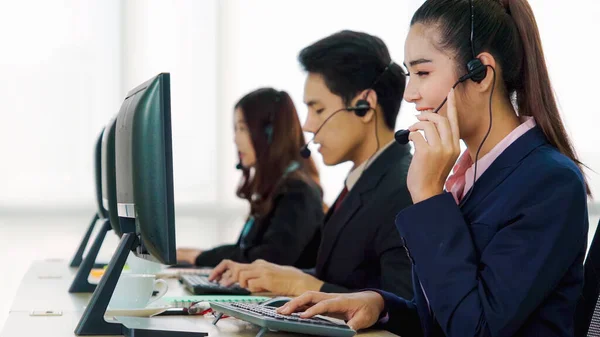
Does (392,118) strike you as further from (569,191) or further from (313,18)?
(313,18)

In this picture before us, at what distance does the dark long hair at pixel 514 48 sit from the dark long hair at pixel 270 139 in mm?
1620

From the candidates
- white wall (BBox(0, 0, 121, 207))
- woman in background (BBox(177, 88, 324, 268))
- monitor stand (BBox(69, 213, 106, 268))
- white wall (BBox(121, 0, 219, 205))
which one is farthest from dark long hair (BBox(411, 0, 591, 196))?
white wall (BBox(0, 0, 121, 207))

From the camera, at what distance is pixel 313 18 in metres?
5.49

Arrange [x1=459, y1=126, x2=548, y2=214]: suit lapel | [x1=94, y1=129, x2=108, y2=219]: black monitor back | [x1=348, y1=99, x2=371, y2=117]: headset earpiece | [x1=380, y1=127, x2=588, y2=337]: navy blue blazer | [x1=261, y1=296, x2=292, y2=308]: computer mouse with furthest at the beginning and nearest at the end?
[x1=94, y1=129, x2=108, y2=219]: black monitor back
[x1=348, y1=99, x2=371, y2=117]: headset earpiece
[x1=261, y1=296, x2=292, y2=308]: computer mouse
[x1=459, y1=126, x2=548, y2=214]: suit lapel
[x1=380, y1=127, x2=588, y2=337]: navy blue blazer

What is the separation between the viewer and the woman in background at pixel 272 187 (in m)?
2.81

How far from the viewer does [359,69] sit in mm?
2209

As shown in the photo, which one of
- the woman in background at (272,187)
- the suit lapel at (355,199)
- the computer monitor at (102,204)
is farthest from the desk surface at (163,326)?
the woman in background at (272,187)

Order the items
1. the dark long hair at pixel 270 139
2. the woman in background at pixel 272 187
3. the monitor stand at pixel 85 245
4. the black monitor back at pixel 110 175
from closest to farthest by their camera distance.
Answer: the black monitor back at pixel 110 175, the monitor stand at pixel 85 245, the woman in background at pixel 272 187, the dark long hair at pixel 270 139

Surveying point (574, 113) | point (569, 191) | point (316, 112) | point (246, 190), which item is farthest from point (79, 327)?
point (574, 113)

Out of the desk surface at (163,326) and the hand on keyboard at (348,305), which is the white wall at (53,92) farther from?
the hand on keyboard at (348,305)

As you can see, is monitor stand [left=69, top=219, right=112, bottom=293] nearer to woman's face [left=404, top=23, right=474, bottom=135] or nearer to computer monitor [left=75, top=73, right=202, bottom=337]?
computer monitor [left=75, top=73, right=202, bottom=337]

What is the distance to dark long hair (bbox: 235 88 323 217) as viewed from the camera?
9.89ft

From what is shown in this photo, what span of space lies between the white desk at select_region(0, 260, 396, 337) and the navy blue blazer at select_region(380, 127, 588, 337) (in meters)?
0.23

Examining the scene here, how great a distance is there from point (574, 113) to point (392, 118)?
12.2 ft
